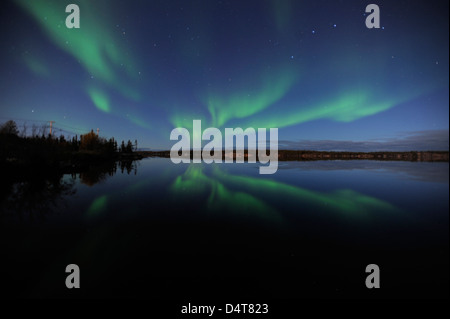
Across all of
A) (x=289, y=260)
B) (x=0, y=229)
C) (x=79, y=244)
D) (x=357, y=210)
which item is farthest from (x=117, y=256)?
(x=357, y=210)

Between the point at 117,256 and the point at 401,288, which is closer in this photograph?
the point at 401,288

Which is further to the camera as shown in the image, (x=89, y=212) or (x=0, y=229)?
(x=89, y=212)

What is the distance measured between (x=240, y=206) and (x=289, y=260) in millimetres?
5794

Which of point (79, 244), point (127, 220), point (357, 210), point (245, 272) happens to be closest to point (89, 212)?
point (127, 220)

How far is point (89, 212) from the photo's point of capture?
30.4 feet

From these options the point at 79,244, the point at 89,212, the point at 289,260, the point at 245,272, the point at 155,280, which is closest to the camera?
the point at 155,280

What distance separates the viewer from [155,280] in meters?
4.42

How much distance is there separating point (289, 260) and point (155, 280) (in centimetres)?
351

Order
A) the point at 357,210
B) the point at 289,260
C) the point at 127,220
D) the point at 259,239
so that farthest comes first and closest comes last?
the point at 357,210, the point at 127,220, the point at 259,239, the point at 289,260
